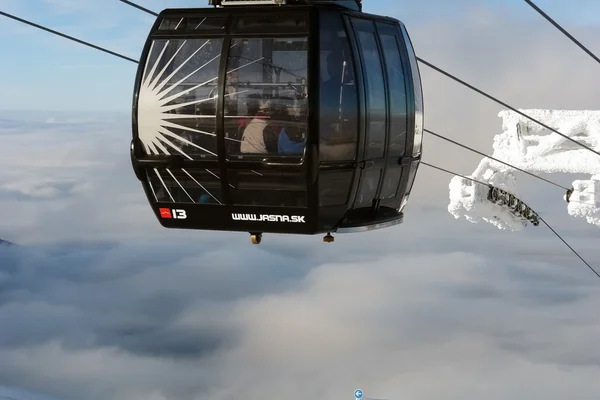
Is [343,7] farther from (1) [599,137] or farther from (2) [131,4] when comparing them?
(1) [599,137]

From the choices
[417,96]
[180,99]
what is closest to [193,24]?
[180,99]

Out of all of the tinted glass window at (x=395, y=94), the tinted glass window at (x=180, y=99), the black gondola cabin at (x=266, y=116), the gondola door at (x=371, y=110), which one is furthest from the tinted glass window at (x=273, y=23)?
the tinted glass window at (x=395, y=94)

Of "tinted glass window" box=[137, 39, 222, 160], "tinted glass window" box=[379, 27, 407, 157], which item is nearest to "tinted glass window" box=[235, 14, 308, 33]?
"tinted glass window" box=[137, 39, 222, 160]

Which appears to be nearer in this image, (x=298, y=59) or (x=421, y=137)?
(x=298, y=59)

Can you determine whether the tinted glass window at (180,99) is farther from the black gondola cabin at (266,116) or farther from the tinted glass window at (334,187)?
the tinted glass window at (334,187)

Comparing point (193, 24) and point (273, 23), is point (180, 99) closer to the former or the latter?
point (193, 24)

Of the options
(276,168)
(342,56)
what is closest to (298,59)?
(342,56)
